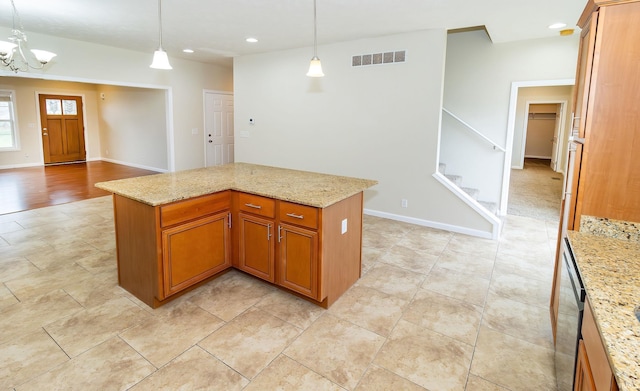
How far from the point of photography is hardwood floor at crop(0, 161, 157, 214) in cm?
586

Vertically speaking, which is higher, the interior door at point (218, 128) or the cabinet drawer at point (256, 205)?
the interior door at point (218, 128)

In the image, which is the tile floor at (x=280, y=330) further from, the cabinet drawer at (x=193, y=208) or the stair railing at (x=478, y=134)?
the stair railing at (x=478, y=134)

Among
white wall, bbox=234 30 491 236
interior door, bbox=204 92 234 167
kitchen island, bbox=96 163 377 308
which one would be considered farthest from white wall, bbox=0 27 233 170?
kitchen island, bbox=96 163 377 308

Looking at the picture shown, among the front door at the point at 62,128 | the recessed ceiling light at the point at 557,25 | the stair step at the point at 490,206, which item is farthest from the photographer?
the front door at the point at 62,128

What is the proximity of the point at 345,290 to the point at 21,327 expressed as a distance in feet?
7.85

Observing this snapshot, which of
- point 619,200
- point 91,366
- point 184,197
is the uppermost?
point 619,200

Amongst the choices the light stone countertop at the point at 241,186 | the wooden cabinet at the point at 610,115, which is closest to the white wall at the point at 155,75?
the light stone countertop at the point at 241,186

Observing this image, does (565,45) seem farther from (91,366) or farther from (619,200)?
(91,366)

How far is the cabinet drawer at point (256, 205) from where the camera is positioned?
2.79 metres

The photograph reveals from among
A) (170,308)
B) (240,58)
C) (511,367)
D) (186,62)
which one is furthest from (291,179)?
(186,62)

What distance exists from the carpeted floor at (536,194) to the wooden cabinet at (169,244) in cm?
488

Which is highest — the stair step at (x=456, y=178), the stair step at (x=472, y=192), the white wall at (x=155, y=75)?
the white wall at (x=155, y=75)

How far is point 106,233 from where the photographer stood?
4398 millimetres

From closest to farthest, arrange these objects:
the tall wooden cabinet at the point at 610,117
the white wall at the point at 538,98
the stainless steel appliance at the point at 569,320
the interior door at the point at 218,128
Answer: the stainless steel appliance at the point at 569,320 < the tall wooden cabinet at the point at 610,117 < the interior door at the point at 218,128 < the white wall at the point at 538,98
